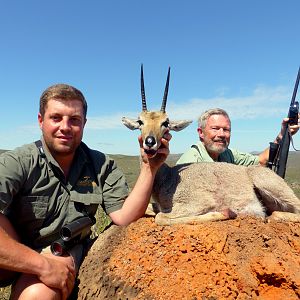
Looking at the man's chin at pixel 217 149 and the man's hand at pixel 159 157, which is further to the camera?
the man's chin at pixel 217 149

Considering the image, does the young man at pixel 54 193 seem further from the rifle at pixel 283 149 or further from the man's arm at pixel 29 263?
the rifle at pixel 283 149

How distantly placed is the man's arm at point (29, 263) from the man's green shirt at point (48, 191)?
0.57m

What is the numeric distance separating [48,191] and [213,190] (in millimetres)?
3321

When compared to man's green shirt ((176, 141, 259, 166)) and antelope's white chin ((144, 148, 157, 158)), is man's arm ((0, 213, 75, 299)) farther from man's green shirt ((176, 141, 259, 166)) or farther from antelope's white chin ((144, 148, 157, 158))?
man's green shirt ((176, 141, 259, 166))

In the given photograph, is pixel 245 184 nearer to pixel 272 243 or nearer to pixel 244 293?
pixel 272 243

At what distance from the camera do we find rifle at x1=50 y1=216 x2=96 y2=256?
5.29 m

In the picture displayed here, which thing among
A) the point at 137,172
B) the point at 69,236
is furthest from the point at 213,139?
the point at 137,172

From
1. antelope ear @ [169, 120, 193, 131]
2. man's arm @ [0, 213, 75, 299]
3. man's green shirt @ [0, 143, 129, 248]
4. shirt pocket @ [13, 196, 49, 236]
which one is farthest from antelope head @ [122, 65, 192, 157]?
man's arm @ [0, 213, 75, 299]

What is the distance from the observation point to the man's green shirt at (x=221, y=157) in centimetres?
930

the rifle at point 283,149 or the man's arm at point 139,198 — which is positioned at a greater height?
the rifle at point 283,149

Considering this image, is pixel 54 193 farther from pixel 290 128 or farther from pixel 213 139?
pixel 290 128

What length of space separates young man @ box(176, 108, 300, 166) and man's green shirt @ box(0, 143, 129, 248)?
3420mm

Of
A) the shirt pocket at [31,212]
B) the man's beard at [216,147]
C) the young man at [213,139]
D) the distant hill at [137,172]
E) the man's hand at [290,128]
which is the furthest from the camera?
the distant hill at [137,172]

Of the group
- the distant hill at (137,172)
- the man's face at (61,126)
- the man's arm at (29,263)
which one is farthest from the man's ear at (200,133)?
the distant hill at (137,172)
